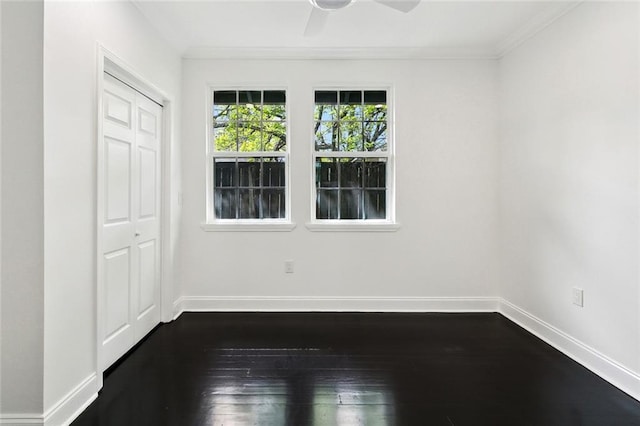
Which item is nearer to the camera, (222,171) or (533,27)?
(533,27)

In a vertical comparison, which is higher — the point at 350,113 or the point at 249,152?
the point at 350,113

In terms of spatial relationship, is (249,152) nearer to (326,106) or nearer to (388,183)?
(326,106)

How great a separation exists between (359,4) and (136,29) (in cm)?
166

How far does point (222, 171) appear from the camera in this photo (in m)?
3.24

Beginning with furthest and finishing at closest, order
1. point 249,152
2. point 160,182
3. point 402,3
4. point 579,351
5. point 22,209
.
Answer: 1. point 249,152
2. point 160,182
3. point 579,351
4. point 402,3
5. point 22,209

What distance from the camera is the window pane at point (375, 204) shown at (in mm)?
3277

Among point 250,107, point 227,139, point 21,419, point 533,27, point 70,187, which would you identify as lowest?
point 21,419

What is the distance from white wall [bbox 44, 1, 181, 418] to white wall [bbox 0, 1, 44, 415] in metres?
0.03

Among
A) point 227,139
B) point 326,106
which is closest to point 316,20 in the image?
point 326,106

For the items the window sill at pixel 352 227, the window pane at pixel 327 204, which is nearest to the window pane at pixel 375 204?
the window sill at pixel 352 227

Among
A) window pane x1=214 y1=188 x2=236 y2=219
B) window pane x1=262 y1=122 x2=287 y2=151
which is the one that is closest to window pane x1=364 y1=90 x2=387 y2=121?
window pane x1=262 y1=122 x2=287 y2=151

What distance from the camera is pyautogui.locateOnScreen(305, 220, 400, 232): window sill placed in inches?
124

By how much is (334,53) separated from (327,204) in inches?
58.4

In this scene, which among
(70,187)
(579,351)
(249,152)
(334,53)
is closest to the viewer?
(70,187)
